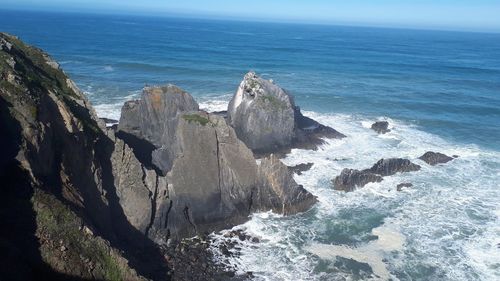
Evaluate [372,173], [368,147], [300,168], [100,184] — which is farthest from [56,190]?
[368,147]

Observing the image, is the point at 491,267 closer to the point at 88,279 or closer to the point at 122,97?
the point at 88,279

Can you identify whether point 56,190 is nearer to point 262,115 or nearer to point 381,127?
point 262,115

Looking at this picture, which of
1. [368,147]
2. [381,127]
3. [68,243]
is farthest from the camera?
[381,127]

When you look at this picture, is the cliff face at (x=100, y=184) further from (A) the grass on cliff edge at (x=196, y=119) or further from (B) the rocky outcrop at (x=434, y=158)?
(B) the rocky outcrop at (x=434, y=158)

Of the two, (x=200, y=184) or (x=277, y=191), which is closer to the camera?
(x=200, y=184)

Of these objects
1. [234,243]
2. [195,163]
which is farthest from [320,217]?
[195,163]

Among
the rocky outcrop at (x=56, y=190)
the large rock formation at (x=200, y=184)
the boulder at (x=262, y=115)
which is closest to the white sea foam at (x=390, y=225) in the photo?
the large rock formation at (x=200, y=184)
